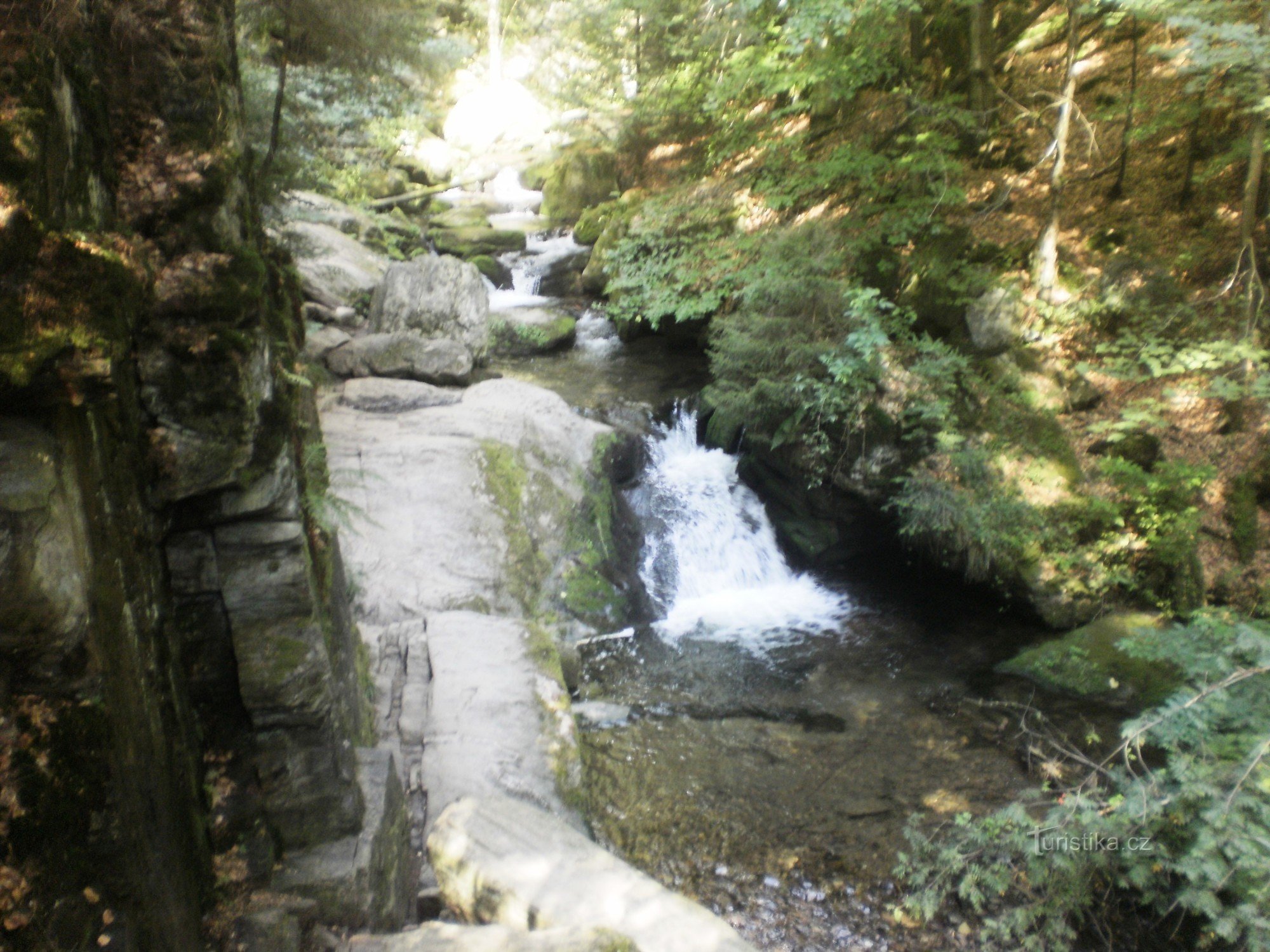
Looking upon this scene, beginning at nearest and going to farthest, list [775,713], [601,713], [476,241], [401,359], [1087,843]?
[1087,843], [601,713], [775,713], [401,359], [476,241]

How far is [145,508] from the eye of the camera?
265 cm

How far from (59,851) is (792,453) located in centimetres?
887

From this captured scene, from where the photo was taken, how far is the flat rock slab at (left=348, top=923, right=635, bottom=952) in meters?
3.05

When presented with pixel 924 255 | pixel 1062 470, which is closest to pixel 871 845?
pixel 1062 470

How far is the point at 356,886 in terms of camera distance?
3.37 m

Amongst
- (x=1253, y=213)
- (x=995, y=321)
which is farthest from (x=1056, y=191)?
(x=1253, y=213)

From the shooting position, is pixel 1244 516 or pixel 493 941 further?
pixel 1244 516

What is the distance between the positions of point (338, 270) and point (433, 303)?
2.33 meters

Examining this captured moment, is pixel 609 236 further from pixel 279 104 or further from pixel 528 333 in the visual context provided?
pixel 279 104

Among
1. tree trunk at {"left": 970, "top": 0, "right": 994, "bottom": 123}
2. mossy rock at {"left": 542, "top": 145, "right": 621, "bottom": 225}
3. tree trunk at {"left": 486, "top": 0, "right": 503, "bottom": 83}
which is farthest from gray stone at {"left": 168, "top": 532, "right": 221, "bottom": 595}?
tree trunk at {"left": 486, "top": 0, "right": 503, "bottom": 83}

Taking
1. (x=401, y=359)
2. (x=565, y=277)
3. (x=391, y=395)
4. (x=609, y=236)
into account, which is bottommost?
(x=391, y=395)

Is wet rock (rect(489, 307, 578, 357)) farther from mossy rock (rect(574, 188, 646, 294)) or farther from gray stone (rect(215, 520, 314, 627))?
gray stone (rect(215, 520, 314, 627))

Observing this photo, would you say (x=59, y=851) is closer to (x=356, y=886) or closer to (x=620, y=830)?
(x=356, y=886)

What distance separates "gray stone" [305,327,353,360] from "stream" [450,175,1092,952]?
11.5 ft
